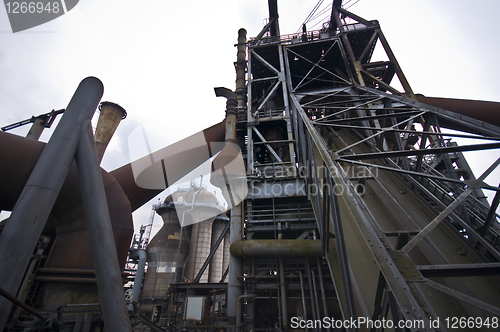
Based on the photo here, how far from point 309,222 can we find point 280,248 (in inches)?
80.0

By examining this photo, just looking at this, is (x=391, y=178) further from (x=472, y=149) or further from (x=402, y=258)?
(x=402, y=258)

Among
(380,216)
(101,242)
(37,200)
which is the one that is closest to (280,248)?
(380,216)

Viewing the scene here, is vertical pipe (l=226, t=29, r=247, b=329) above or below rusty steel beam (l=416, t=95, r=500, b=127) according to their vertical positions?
below

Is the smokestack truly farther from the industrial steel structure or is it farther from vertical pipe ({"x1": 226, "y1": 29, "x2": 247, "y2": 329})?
vertical pipe ({"x1": 226, "y1": 29, "x2": 247, "y2": 329})

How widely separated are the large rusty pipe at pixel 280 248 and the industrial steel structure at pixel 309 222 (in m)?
0.04

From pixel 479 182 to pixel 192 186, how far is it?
100ft

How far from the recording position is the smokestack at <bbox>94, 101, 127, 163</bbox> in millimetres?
13450

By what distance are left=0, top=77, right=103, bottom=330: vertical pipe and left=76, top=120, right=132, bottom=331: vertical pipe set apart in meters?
0.21

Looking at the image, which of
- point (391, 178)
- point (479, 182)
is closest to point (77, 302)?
point (479, 182)

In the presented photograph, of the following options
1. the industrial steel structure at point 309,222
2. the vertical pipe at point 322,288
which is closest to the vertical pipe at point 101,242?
the industrial steel structure at point 309,222

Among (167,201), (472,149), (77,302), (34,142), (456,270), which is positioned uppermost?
(167,201)

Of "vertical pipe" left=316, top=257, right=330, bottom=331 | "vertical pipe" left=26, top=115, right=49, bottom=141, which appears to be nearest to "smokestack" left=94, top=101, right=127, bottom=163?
"vertical pipe" left=26, top=115, right=49, bottom=141

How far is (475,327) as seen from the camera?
11.0 ft

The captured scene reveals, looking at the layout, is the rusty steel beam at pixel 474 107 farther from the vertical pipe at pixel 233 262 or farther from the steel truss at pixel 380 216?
the vertical pipe at pixel 233 262
